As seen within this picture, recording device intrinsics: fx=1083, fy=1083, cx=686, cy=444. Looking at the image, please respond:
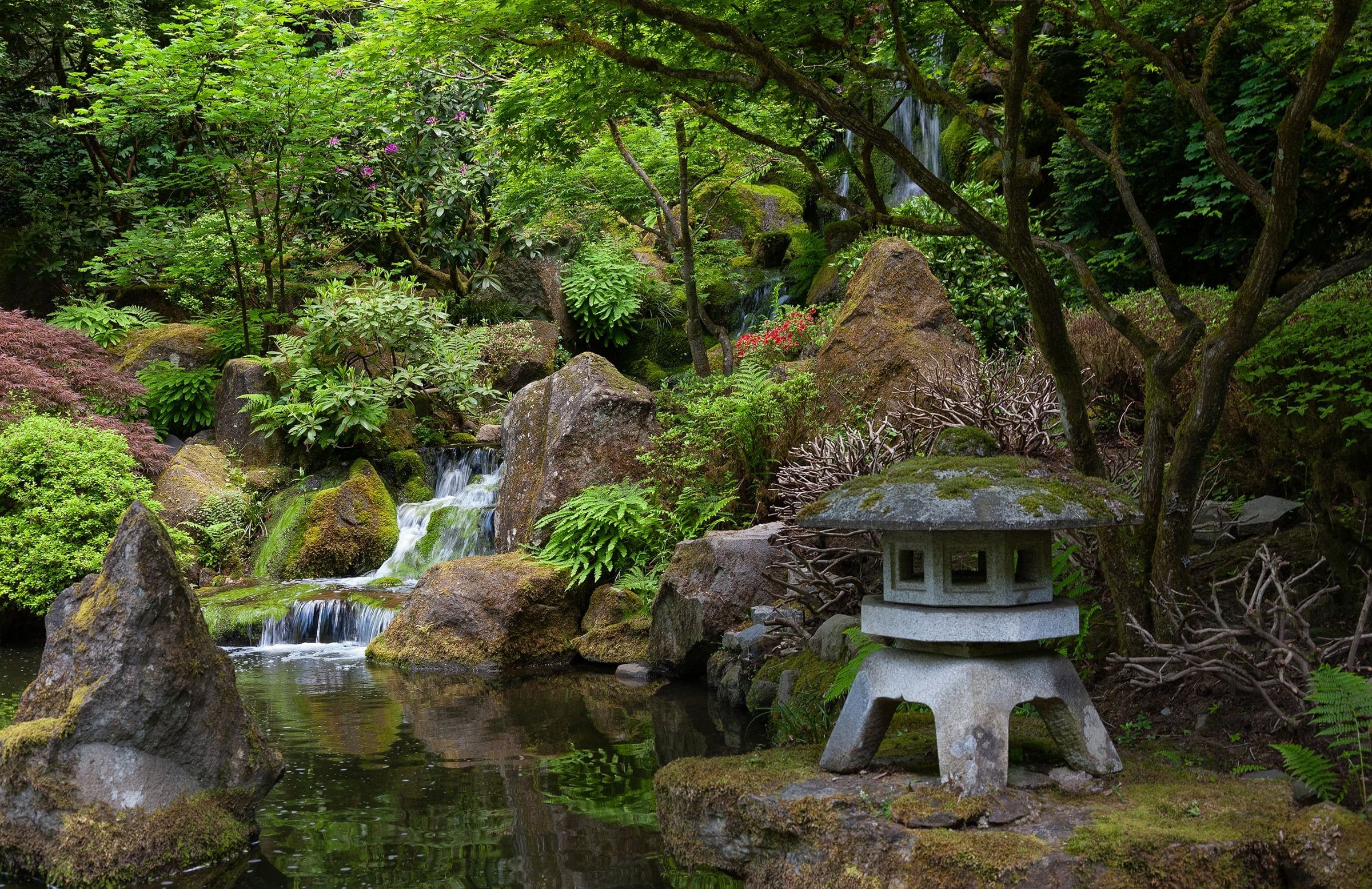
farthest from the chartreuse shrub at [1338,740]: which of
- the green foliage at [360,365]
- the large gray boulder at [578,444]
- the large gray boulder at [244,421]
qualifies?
the large gray boulder at [244,421]

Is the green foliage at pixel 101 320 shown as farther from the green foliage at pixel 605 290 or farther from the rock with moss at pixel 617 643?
the rock with moss at pixel 617 643

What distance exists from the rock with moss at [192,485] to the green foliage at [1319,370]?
12951 millimetres

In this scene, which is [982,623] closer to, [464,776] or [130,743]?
[464,776]

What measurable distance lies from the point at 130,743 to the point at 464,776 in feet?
6.65

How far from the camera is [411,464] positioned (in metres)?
15.7

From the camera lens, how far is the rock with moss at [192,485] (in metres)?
14.5

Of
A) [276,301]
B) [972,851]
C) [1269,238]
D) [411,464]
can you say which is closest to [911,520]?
[972,851]

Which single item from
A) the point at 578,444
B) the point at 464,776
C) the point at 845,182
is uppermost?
the point at 845,182

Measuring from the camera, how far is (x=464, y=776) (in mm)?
6660

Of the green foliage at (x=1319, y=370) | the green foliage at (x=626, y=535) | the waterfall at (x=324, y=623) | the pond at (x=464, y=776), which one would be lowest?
the waterfall at (x=324, y=623)

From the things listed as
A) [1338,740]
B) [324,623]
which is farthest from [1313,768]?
[324,623]

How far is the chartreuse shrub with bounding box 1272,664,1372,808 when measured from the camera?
13.7ft

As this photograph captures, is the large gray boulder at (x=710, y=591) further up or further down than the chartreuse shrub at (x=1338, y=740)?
further down

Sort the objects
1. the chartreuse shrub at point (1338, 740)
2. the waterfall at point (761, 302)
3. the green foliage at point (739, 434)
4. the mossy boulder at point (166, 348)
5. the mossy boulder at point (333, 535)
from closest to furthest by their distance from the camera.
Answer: the chartreuse shrub at point (1338, 740)
the green foliage at point (739, 434)
the mossy boulder at point (333, 535)
the mossy boulder at point (166, 348)
the waterfall at point (761, 302)
